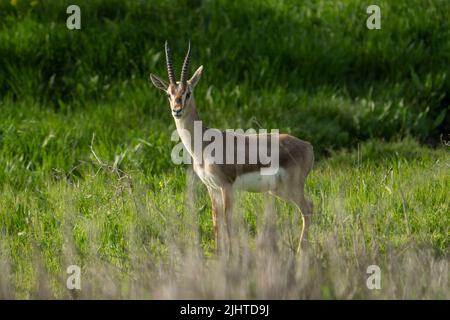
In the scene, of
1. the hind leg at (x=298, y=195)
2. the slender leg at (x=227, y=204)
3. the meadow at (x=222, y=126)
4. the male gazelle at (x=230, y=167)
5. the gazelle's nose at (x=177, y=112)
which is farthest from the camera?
the hind leg at (x=298, y=195)

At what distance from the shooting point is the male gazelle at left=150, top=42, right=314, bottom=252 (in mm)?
7516

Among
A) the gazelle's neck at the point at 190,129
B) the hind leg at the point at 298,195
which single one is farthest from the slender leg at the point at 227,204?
the hind leg at the point at 298,195

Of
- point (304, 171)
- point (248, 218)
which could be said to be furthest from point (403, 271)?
point (248, 218)

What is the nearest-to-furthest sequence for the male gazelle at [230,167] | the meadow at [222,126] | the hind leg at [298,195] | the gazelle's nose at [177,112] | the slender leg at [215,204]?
the meadow at [222,126]
the gazelle's nose at [177,112]
the male gazelle at [230,167]
the slender leg at [215,204]
the hind leg at [298,195]

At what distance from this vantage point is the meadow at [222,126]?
21.0ft

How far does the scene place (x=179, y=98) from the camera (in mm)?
7410

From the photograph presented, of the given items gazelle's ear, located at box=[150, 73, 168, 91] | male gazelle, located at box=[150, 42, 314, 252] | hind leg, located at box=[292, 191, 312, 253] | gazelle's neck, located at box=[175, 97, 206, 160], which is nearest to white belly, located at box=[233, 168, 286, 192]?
male gazelle, located at box=[150, 42, 314, 252]

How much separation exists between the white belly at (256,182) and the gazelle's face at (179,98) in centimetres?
71

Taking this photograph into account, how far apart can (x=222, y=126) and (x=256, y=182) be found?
432cm

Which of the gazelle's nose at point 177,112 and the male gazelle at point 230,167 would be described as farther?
the male gazelle at point 230,167

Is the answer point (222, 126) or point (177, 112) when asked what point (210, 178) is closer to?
point (177, 112)

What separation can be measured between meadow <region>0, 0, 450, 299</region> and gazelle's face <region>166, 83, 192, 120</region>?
1.99 feet

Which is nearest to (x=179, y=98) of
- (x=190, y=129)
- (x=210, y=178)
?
(x=190, y=129)

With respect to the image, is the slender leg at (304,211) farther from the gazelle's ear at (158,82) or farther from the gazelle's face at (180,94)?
the gazelle's ear at (158,82)
